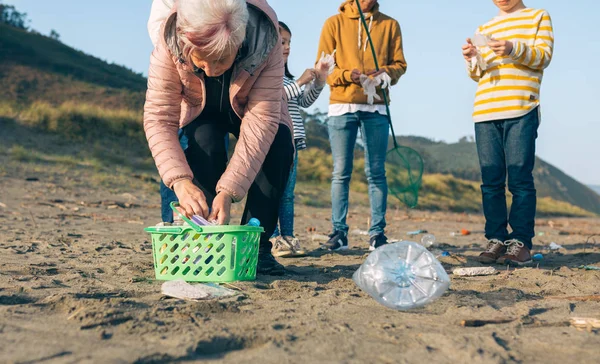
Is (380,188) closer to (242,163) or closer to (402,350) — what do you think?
(242,163)

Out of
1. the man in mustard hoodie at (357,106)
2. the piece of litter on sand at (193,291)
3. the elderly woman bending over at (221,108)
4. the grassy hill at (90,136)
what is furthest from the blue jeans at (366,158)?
the grassy hill at (90,136)

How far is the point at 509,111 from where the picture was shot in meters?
4.18

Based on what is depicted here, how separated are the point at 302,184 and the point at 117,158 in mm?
4618

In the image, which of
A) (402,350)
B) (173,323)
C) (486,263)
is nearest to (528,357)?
(402,350)

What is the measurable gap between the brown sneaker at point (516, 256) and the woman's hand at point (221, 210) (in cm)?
216

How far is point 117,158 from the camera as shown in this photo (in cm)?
1445

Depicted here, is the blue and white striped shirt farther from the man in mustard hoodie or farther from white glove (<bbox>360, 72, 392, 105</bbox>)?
white glove (<bbox>360, 72, 392, 105</bbox>)

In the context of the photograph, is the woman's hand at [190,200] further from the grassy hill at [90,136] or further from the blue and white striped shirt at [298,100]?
the grassy hill at [90,136]

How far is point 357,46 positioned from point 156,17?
1.89 m

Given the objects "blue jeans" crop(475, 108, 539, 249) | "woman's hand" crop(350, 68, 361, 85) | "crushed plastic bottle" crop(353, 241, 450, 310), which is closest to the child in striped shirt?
"woman's hand" crop(350, 68, 361, 85)

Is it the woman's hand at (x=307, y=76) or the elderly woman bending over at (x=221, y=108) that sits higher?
the woman's hand at (x=307, y=76)

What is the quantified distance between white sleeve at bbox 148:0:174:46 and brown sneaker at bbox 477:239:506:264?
2671 mm

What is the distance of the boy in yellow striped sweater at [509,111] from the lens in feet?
13.6

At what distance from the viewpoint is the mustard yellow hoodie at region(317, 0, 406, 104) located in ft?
16.0
